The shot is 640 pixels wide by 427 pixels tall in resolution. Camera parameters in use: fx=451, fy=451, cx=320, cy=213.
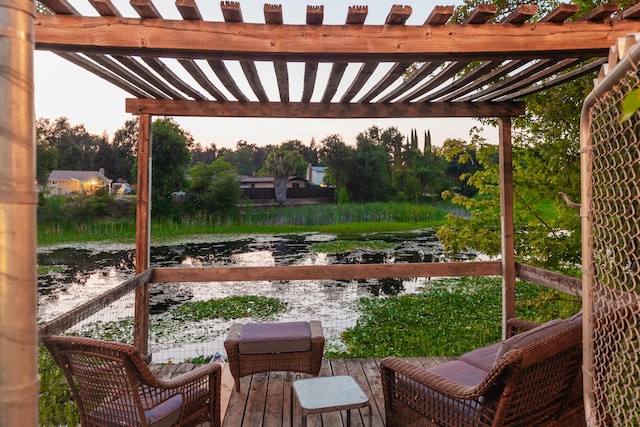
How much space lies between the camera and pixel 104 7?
2047 millimetres

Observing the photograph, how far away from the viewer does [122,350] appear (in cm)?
197

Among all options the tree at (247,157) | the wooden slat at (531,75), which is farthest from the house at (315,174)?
the wooden slat at (531,75)

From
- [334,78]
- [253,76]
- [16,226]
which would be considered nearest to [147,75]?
[253,76]

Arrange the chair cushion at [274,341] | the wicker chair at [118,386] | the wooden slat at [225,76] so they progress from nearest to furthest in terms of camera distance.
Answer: the wicker chair at [118,386] < the wooden slat at [225,76] < the chair cushion at [274,341]

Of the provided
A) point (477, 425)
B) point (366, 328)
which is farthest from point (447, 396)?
point (366, 328)

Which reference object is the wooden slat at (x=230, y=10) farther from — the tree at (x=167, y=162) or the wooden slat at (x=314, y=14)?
the tree at (x=167, y=162)

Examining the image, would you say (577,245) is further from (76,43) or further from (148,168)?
(76,43)

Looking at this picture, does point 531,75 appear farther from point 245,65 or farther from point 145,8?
point 145,8

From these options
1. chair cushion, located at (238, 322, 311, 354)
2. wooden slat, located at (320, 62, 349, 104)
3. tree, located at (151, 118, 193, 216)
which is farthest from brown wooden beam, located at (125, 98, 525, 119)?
tree, located at (151, 118, 193, 216)

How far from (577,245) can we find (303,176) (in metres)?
10.1

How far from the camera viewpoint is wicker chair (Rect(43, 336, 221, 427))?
2016 millimetres

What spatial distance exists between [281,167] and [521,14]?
41.3ft

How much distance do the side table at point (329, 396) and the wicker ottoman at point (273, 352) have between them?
752 mm

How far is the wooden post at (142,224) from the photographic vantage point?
391cm
